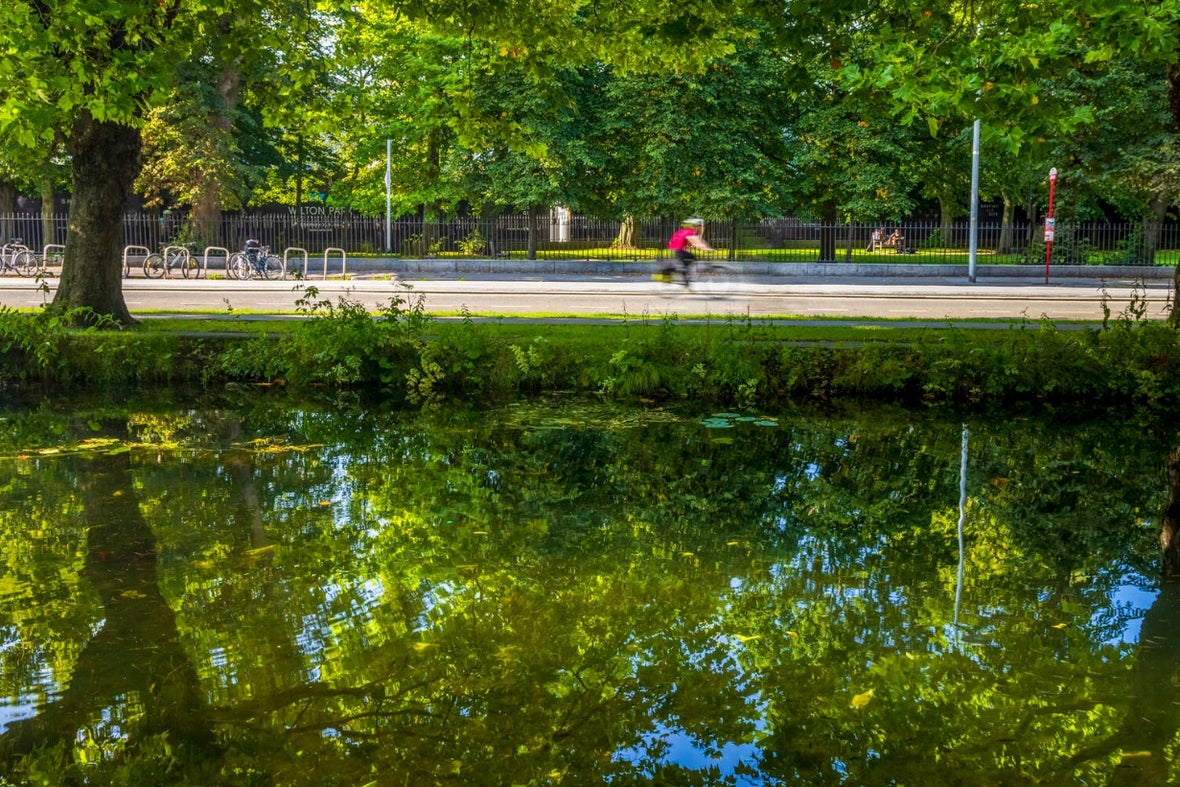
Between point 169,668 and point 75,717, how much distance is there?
588 mm

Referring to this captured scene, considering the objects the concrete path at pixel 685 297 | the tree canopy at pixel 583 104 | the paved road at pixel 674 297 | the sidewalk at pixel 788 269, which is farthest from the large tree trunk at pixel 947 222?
the paved road at pixel 674 297

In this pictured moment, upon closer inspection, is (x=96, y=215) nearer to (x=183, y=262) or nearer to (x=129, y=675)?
(x=129, y=675)

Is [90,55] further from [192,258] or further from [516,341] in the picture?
[192,258]

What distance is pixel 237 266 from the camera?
105 feet

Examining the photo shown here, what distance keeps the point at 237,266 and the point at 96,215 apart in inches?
635

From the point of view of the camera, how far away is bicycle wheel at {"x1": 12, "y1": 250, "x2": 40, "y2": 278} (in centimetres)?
3225

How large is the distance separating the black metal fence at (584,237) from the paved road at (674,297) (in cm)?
692

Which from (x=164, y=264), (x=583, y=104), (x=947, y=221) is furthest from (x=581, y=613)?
(x=947, y=221)

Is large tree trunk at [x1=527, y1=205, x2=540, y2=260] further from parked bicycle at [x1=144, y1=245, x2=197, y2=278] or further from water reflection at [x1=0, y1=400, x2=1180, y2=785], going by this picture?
water reflection at [x1=0, y1=400, x2=1180, y2=785]

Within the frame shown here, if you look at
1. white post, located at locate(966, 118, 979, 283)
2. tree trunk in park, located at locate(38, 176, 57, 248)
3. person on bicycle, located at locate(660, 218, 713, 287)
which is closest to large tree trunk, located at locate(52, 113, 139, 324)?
person on bicycle, located at locate(660, 218, 713, 287)

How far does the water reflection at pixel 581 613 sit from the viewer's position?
4852 millimetres

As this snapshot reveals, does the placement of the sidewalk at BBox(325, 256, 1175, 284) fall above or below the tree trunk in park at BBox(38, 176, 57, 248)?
below

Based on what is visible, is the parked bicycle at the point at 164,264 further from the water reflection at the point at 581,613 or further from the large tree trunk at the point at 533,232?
the water reflection at the point at 581,613

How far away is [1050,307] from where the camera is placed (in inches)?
877
